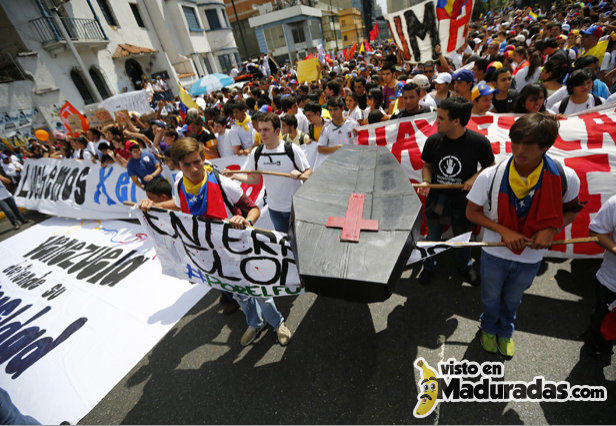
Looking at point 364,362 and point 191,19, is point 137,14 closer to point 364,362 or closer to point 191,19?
point 191,19

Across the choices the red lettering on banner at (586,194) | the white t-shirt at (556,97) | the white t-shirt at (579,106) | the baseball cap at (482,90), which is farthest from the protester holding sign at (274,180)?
the white t-shirt at (556,97)

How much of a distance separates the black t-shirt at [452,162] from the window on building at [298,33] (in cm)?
4963

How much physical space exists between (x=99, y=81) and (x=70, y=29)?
310cm

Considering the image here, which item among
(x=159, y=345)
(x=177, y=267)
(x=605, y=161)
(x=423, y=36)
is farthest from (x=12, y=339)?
(x=423, y=36)

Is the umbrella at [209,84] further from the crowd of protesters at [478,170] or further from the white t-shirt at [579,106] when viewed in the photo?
the white t-shirt at [579,106]

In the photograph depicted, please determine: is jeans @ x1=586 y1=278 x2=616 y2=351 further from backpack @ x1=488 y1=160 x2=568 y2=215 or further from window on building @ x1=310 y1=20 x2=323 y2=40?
window on building @ x1=310 y1=20 x2=323 y2=40

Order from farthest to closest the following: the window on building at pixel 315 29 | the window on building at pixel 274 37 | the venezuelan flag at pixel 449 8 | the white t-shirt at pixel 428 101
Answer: the window on building at pixel 315 29
the window on building at pixel 274 37
the venezuelan flag at pixel 449 8
the white t-shirt at pixel 428 101

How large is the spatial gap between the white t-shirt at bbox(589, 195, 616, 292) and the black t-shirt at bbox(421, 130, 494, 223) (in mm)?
970

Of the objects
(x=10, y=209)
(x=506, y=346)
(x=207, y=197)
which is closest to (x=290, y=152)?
(x=207, y=197)

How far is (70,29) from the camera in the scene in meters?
17.1

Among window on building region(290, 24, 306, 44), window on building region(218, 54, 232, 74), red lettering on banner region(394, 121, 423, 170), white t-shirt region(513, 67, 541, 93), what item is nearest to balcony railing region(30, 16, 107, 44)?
window on building region(218, 54, 232, 74)

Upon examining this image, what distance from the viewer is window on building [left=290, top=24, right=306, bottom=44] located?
144 ft

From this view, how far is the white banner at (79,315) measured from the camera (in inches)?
124

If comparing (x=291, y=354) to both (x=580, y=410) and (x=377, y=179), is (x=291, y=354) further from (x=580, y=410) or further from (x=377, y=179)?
(x=580, y=410)
